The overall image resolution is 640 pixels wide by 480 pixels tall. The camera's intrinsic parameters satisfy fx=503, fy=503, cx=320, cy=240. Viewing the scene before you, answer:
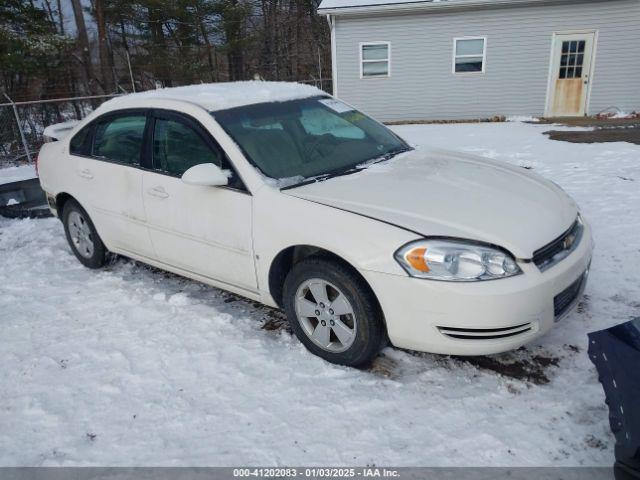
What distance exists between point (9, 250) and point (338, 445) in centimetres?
451

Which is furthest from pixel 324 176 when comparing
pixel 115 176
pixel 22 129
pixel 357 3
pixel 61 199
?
pixel 357 3

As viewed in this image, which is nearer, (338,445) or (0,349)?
(338,445)

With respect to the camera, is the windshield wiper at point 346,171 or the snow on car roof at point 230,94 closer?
the windshield wiper at point 346,171

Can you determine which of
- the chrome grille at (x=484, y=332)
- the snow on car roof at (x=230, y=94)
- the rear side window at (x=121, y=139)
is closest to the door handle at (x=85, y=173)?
the rear side window at (x=121, y=139)

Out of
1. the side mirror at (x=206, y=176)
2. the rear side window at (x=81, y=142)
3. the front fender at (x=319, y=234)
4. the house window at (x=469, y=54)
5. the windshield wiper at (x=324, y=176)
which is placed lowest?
the front fender at (x=319, y=234)

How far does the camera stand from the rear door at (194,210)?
328 centimetres

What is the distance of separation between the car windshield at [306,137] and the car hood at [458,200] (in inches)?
8.8

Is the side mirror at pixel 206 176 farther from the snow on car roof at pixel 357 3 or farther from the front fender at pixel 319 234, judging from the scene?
the snow on car roof at pixel 357 3

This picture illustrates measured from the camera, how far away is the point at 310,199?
2.99 meters

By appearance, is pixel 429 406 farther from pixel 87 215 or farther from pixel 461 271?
pixel 87 215

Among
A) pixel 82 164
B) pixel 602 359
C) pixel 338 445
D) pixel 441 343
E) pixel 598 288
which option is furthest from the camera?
pixel 82 164

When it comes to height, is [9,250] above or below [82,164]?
below

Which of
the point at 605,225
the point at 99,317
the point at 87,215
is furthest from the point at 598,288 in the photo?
the point at 87,215

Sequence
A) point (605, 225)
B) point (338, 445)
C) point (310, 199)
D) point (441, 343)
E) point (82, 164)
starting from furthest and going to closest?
1. point (605, 225)
2. point (82, 164)
3. point (310, 199)
4. point (441, 343)
5. point (338, 445)
